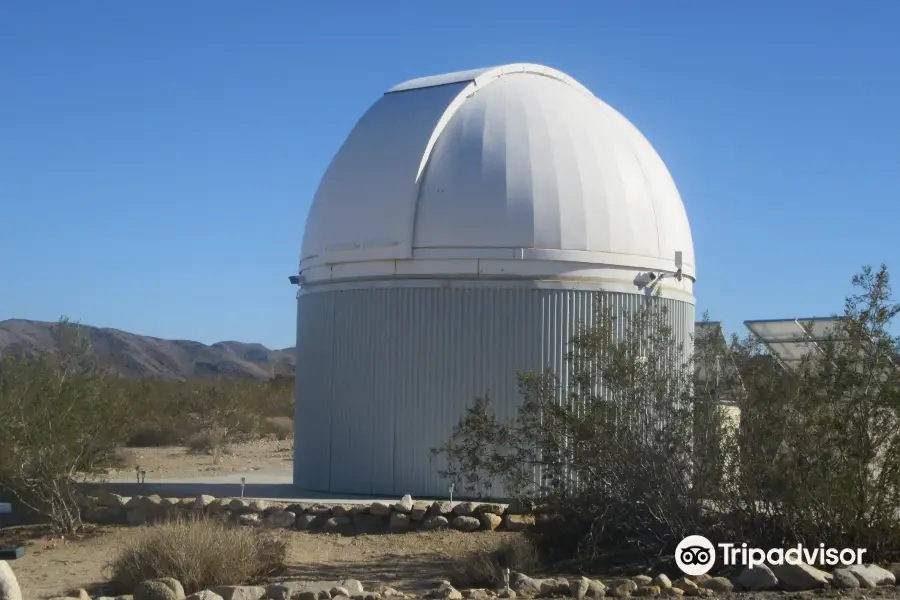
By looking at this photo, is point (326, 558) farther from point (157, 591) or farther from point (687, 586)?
point (687, 586)

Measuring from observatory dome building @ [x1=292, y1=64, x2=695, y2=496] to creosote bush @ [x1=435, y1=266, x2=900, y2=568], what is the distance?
3.59m

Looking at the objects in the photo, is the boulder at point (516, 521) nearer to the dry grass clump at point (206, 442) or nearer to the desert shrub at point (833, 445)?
the desert shrub at point (833, 445)

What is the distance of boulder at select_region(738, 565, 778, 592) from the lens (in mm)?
8469

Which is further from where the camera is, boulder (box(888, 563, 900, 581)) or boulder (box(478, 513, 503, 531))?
boulder (box(478, 513, 503, 531))

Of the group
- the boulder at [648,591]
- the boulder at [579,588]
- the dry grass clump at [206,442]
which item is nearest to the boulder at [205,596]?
the boulder at [579,588]

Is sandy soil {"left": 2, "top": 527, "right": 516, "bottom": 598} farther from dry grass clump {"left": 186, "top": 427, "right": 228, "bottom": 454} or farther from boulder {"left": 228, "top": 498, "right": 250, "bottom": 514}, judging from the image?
dry grass clump {"left": 186, "top": 427, "right": 228, "bottom": 454}

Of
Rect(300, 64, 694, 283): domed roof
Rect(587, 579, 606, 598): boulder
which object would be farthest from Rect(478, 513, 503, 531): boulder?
Rect(587, 579, 606, 598): boulder

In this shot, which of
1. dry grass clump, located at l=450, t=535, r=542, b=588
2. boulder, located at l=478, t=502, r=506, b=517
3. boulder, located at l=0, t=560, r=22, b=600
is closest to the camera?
boulder, located at l=0, t=560, r=22, b=600

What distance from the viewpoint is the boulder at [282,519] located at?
13047 mm

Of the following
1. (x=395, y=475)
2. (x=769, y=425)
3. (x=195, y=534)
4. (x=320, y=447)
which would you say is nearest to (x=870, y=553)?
(x=769, y=425)

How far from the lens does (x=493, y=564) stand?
9.65 meters

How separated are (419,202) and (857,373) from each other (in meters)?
6.88

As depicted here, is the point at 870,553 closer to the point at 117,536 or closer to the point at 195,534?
the point at 195,534

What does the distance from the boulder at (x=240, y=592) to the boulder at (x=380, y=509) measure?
4473mm
